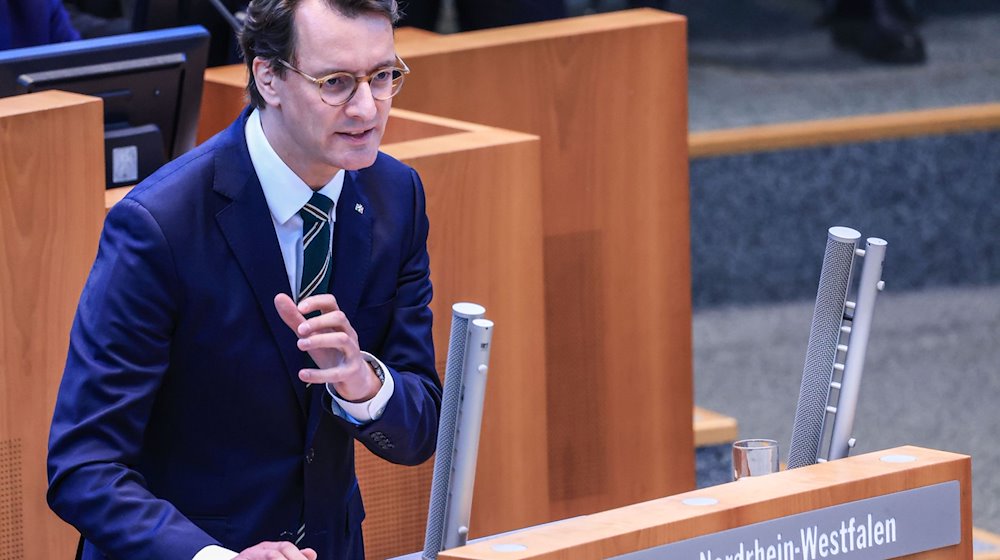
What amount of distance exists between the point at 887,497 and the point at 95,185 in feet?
3.65

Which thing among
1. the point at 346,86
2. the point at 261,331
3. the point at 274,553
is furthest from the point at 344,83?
the point at 274,553

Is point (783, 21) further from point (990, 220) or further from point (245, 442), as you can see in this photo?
point (245, 442)

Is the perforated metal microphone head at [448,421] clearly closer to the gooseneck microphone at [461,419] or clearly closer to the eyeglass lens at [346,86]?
the gooseneck microphone at [461,419]

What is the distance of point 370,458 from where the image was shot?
235 centimetres

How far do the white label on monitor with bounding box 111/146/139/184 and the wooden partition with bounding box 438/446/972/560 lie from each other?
1.23 meters

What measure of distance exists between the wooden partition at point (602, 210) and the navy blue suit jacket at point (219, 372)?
1179mm

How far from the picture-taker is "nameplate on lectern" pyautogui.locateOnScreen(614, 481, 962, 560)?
4.58 ft

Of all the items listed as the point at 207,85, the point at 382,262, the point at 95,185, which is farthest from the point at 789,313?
the point at 382,262

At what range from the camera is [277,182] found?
60.7 inches

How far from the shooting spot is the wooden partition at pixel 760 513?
4.41ft

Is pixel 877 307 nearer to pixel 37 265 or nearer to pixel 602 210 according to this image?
pixel 602 210

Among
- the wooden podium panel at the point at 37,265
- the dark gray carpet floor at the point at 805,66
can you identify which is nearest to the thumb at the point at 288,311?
the wooden podium panel at the point at 37,265

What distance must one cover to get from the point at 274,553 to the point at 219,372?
21 cm

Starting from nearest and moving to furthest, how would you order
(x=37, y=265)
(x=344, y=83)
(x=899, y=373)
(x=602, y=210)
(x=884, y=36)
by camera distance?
(x=344, y=83), (x=37, y=265), (x=602, y=210), (x=899, y=373), (x=884, y=36)
